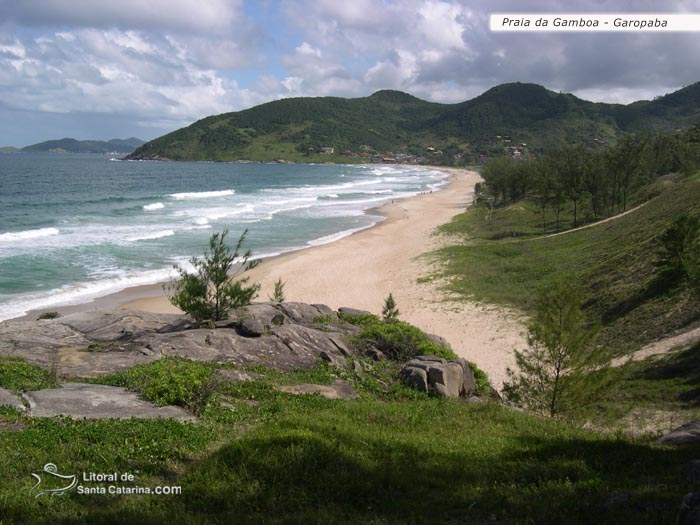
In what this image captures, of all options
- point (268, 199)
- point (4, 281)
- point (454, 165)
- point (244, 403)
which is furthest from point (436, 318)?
point (454, 165)

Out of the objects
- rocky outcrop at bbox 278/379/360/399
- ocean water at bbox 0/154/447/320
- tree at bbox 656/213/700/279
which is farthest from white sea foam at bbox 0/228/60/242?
tree at bbox 656/213/700/279

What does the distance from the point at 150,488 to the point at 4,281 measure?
97.3ft

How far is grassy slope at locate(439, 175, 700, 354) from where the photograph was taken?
61.7 ft

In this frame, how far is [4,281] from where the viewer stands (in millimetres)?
29312

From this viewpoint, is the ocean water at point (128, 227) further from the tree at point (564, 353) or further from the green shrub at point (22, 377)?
the tree at point (564, 353)

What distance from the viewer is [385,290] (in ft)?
102

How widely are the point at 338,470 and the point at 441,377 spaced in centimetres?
670

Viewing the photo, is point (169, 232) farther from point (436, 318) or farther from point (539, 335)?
point (539, 335)

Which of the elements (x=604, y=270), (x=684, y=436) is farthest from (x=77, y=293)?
(x=604, y=270)

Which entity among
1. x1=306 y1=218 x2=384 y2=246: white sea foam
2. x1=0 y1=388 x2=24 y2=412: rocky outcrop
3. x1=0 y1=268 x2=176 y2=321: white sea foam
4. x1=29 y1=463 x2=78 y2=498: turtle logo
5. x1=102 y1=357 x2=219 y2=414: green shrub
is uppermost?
x1=29 y1=463 x2=78 y2=498: turtle logo

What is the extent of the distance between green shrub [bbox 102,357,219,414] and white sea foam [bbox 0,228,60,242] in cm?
4001

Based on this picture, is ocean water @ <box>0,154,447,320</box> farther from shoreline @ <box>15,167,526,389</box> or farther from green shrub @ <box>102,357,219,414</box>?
green shrub @ <box>102,357,219,414</box>

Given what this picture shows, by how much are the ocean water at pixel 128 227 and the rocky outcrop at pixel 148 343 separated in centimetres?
1076

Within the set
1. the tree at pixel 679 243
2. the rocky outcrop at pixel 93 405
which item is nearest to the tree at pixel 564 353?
the rocky outcrop at pixel 93 405
